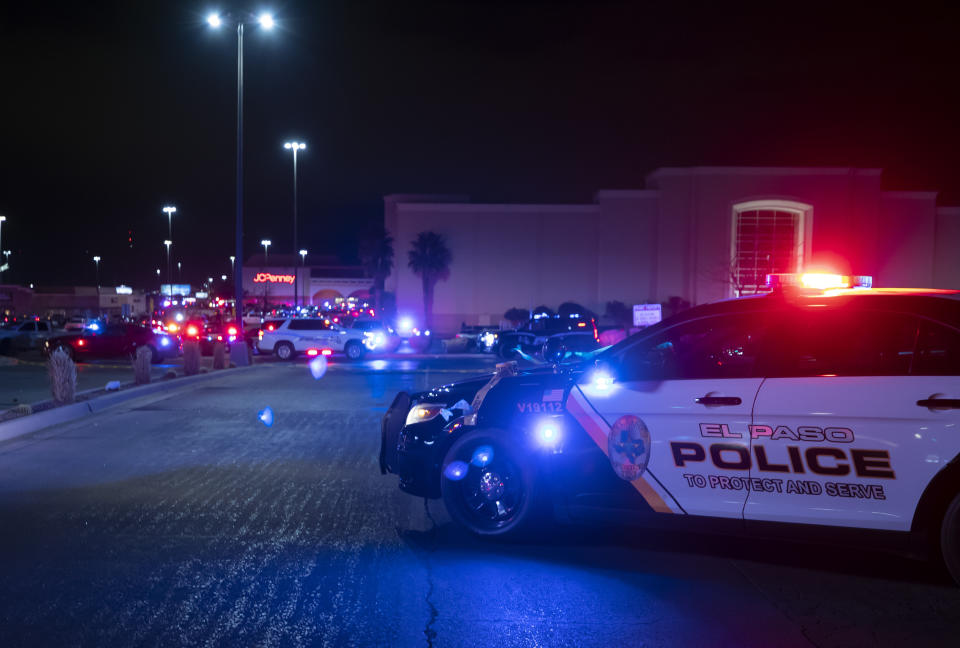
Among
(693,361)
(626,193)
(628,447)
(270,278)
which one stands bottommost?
(628,447)

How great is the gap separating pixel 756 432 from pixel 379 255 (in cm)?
6748

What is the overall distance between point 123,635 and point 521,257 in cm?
6191

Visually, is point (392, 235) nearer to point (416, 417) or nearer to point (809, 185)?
point (809, 185)

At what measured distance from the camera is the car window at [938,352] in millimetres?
4551

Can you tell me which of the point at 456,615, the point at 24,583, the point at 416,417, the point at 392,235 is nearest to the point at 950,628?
the point at 456,615

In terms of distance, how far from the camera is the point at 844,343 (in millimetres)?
5000

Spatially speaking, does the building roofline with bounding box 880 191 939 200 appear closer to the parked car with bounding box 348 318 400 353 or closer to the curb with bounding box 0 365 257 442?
the parked car with bounding box 348 318 400 353

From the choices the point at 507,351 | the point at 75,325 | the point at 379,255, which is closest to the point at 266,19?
the point at 507,351

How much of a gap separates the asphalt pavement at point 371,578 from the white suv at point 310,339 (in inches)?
850

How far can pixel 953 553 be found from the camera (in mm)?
4500

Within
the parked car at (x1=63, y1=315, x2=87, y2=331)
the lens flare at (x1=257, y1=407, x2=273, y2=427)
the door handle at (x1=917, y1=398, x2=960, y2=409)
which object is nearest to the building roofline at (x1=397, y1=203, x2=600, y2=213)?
the parked car at (x1=63, y1=315, x2=87, y2=331)

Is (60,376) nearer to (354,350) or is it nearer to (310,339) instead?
(310,339)

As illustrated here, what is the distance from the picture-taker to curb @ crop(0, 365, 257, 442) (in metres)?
10.9

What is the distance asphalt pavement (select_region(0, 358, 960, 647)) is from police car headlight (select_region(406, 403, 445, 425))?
88 cm
